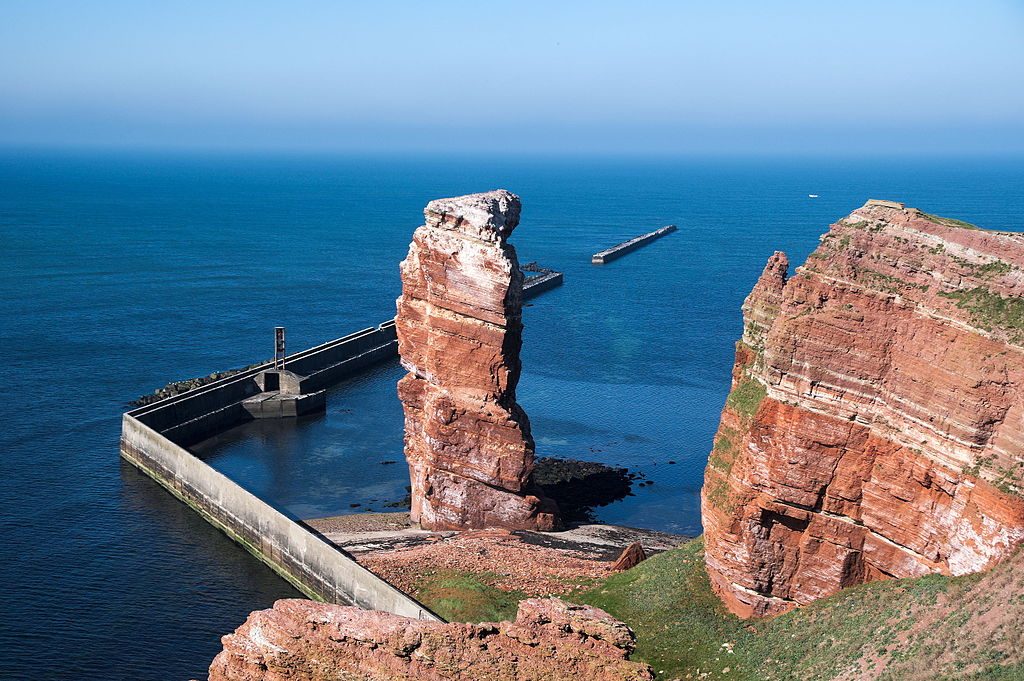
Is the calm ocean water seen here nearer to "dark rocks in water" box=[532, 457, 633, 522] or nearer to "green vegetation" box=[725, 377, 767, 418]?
"dark rocks in water" box=[532, 457, 633, 522]

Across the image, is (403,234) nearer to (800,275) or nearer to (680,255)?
(680,255)

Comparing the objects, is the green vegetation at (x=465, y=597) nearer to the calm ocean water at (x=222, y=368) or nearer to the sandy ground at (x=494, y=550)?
the sandy ground at (x=494, y=550)

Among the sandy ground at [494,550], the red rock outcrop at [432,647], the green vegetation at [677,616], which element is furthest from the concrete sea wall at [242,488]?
the green vegetation at [677,616]

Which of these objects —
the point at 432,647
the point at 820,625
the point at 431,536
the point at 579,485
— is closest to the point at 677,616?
the point at 820,625

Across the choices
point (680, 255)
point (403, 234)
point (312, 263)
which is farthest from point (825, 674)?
point (403, 234)

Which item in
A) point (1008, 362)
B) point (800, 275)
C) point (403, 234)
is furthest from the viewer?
point (403, 234)

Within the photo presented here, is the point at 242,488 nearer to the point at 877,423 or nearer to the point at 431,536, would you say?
the point at 431,536

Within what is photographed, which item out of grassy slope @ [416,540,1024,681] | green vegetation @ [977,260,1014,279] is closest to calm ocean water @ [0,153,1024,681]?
grassy slope @ [416,540,1024,681]
